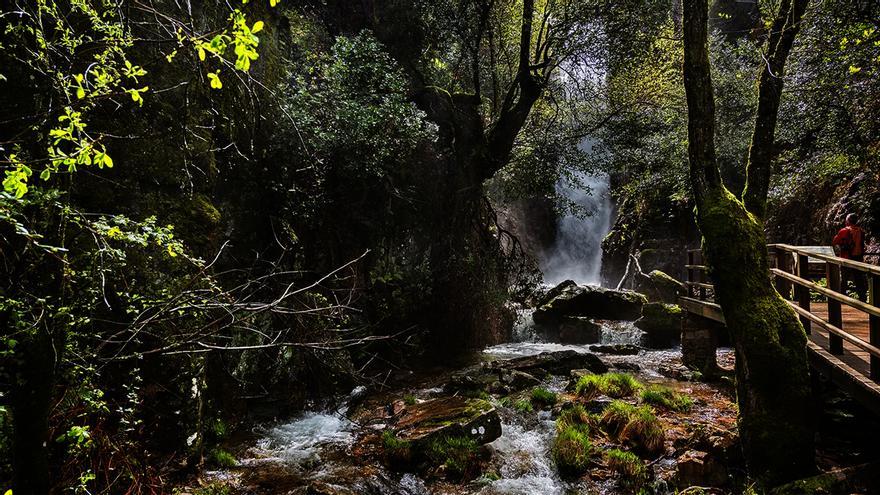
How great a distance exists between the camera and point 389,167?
10484mm

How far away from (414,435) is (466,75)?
11.4 metres

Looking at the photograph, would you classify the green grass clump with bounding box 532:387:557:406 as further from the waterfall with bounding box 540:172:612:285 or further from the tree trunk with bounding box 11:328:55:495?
the waterfall with bounding box 540:172:612:285

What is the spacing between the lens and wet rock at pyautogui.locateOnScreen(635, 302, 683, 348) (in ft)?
45.0

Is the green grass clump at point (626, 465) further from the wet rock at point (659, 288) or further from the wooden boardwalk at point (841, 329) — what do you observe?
the wet rock at point (659, 288)

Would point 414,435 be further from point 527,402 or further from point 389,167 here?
point 389,167

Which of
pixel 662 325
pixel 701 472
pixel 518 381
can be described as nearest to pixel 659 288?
pixel 662 325

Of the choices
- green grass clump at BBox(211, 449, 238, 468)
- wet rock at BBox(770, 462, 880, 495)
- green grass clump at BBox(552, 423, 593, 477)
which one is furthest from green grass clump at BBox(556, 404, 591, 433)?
green grass clump at BBox(211, 449, 238, 468)

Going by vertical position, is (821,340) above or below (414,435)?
above

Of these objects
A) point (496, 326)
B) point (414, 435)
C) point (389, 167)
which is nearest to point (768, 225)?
point (496, 326)

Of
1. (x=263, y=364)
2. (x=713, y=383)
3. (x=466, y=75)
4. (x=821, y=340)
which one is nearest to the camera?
(x=821, y=340)

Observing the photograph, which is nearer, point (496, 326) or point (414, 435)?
point (414, 435)

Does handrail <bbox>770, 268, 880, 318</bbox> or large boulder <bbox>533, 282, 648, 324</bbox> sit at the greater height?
handrail <bbox>770, 268, 880, 318</bbox>

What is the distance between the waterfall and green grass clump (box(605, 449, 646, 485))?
802 inches

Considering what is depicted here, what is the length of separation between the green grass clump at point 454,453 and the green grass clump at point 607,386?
10.1ft
